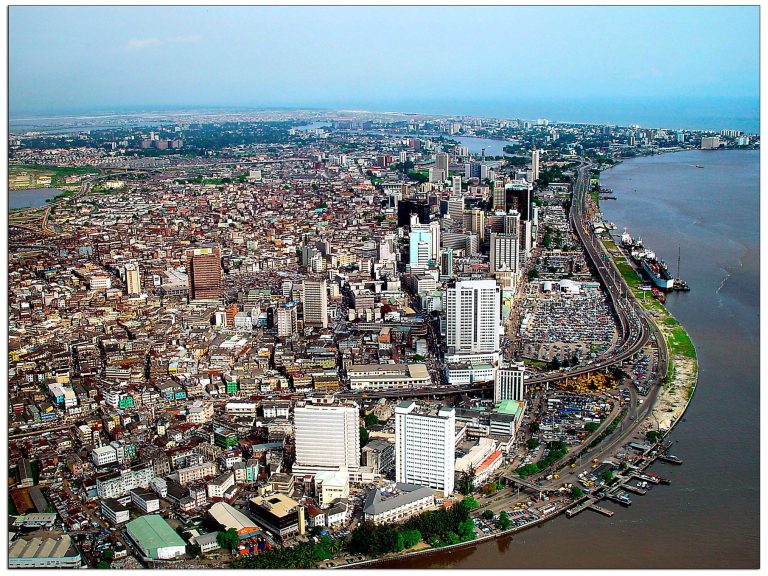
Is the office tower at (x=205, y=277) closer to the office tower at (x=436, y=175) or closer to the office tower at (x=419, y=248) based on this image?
the office tower at (x=419, y=248)

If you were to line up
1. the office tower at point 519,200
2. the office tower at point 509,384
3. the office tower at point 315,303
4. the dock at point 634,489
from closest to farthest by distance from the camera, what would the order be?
the dock at point 634,489, the office tower at point 509,384, the office tower at point 315,303, the office tower at point 519,200

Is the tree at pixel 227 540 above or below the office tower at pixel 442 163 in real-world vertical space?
below

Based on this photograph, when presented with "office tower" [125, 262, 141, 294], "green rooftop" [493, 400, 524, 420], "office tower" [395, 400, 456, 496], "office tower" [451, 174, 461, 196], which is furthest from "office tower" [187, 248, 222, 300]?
"office tower" [451, 174, 461, 196]

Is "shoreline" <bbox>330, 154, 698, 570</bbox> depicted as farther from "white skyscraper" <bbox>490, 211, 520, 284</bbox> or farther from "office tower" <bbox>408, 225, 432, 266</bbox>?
"office tower" <bbox>408, 225, 432, 266</bbox>

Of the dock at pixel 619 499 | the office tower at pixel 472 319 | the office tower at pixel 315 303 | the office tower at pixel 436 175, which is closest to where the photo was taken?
the dock at pixel 619 499

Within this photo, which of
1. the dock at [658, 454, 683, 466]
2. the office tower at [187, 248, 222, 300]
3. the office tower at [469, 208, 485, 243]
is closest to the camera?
the dock at [658, 454, 683, 466]

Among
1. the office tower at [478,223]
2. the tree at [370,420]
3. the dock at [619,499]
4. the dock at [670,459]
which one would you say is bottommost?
the dock at [619,499]

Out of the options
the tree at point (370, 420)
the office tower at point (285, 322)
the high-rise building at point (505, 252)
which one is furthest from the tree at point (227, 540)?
the high-rise building at point (505, 252)

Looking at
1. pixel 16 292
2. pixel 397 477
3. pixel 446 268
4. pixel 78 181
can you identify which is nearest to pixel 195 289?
pixel 16 292
